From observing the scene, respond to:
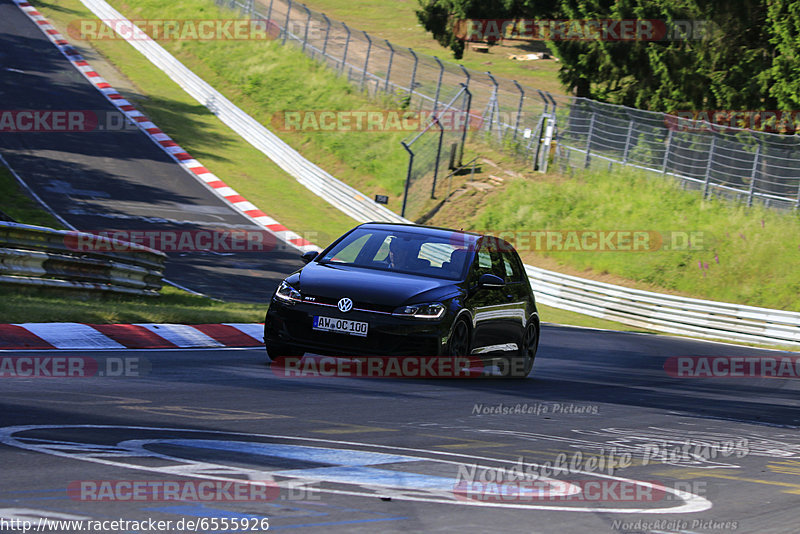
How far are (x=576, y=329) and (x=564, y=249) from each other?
842 cm

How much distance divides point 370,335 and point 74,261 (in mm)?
5777

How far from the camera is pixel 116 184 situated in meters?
27.3

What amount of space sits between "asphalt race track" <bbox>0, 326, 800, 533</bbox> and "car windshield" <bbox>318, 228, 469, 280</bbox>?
1154 mm

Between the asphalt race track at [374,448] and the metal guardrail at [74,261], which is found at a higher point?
the asphalt race track at [374,448]

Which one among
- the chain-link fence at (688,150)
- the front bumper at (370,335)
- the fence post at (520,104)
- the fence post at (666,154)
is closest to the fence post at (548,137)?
the chain-link fence at (688,150)

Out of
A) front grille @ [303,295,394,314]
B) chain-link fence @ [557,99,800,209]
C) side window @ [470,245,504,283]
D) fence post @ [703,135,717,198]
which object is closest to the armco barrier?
chain-link fence @ [557,99,800,209]

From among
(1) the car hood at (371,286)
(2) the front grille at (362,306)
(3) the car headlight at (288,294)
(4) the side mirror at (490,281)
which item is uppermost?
(4) the side mirror at (490,281)

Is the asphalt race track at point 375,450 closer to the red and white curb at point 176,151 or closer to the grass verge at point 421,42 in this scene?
the red and white curb at point 176,151

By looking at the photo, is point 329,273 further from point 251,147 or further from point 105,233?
point 251,147

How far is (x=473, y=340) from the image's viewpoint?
1005 centimetres

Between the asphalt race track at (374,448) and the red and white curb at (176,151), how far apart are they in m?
16.3

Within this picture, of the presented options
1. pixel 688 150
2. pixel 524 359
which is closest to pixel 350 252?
pixel 524 359

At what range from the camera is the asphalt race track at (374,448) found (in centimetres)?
424

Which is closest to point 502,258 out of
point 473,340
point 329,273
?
point 473,340
